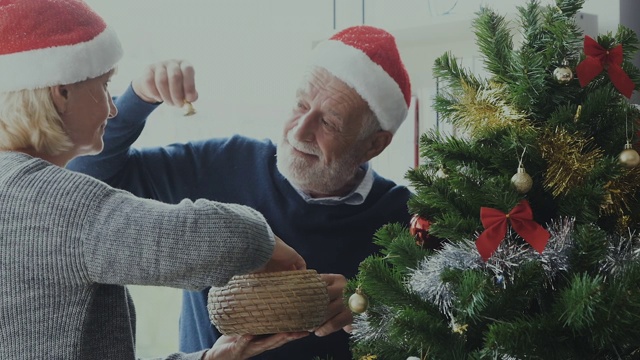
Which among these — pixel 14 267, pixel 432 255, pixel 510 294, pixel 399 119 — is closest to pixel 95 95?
pixel 14 267

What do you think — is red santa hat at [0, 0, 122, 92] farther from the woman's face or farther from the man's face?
the man's face

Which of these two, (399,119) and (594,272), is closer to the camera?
(594,272)

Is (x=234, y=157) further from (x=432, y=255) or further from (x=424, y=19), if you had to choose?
(x=432, y=255)

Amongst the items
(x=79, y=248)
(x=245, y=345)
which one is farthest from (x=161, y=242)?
(x=245, y=345)

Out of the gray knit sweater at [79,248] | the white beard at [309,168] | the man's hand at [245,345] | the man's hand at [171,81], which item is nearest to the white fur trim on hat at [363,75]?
the white beard at [309,168]

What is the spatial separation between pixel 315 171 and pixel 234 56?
58 centimetres

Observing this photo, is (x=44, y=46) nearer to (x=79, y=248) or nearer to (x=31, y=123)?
(x=31, y=123)

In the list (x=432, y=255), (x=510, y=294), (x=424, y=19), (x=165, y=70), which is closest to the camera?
(x=510, y=294)

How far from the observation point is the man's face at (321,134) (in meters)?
1.70

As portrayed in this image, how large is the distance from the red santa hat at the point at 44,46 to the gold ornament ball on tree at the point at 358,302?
48cm

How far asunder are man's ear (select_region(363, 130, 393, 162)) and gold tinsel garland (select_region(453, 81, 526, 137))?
0.62m

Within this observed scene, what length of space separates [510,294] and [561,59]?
0.35 metres

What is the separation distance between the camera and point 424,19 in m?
1.88

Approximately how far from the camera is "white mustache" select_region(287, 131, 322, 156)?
169cm
